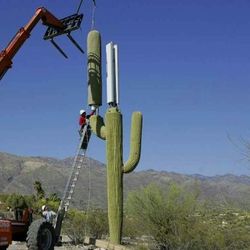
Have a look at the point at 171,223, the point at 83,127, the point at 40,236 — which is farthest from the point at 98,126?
the point at 40,236

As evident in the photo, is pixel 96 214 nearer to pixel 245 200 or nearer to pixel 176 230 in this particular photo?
pixel 176 230

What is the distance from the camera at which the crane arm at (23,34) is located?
16906 mm

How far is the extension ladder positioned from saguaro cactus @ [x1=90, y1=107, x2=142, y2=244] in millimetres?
356

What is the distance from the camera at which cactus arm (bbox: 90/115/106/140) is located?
56.7 feet

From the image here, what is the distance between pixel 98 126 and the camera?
17391mm

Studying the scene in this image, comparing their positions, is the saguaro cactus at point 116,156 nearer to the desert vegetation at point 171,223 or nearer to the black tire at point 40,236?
the desert vegetation at point 171,223

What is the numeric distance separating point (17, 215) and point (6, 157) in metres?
164

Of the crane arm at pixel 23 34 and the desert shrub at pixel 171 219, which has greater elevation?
the crane arm at pixel 23 34

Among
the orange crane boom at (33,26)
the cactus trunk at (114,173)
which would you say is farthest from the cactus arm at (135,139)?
the orange crane boom at (33,26)

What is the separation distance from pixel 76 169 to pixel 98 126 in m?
1.69

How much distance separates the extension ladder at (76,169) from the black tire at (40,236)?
8.16ft

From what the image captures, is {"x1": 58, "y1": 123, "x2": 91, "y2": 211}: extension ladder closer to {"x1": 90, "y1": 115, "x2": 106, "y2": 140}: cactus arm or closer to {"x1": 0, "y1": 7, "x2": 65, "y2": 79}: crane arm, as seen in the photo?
{"x1": 90, "y1": 115, "x2": 106, "y2": 140}: cactus arm

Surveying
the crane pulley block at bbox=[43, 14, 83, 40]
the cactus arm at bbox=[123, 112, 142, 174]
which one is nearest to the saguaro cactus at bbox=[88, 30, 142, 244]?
the cactus arm at bbox=[123, 112, 142, 174]

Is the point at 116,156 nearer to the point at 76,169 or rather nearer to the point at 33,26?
the point at 76,169
